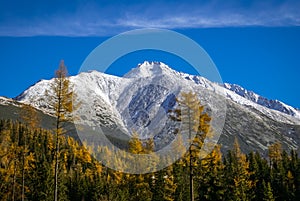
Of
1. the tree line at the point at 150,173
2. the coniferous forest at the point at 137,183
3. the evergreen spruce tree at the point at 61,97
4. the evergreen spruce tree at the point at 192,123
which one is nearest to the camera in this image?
the evergreen spruce tree at the point at 192,123

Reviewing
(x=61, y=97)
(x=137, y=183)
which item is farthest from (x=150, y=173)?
(x=61, y=97)

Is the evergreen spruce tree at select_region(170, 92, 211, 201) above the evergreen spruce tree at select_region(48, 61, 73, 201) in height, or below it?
below

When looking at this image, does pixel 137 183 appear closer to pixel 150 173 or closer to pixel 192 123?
pixel 150 173

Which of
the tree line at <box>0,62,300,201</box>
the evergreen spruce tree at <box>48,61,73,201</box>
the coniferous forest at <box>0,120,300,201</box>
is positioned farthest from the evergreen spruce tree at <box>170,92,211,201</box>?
the coniferous forest at <box>0,120,300,201</box>

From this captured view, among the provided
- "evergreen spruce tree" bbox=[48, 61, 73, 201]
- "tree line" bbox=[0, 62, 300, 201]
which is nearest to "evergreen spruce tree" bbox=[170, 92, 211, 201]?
"tree line" bbox=[0, 62, 300, 201]

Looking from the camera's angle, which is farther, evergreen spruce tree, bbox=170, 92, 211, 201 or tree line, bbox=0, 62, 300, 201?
tree line, bbox=0, 62, 300, 201

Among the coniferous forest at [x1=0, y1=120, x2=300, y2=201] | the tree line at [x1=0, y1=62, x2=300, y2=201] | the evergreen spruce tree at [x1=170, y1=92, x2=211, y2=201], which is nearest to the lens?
the evergreen spruce tree at [x1=170, y1=92, x2=211, y2=201]

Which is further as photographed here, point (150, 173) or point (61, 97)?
point (150, 173)

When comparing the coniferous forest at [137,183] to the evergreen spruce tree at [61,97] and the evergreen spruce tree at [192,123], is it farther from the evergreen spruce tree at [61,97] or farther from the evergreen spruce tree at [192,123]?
the evergreen spruce tree at [192,123]

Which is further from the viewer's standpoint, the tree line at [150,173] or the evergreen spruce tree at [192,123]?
the tree line at [150,173]

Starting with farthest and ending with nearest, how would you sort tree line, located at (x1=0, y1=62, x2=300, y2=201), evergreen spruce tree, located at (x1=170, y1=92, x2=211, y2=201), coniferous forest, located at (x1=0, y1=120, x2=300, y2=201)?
coniferous forest, located at (x1=0, y1=120, x2=300, y2=201)
tree line, located at (x1=0, y1=62, x2=300, y2=201)
evergreen spruce tree, located at (x1=170, y1=92, x2=211, y2=201)

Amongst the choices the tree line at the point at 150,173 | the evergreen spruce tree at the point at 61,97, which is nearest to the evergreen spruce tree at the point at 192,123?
the tree line at the point at 150,173

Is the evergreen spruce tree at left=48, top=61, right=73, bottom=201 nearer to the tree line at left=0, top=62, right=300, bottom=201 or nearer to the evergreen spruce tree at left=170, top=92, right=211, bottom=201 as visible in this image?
the tree line at left=0, top=62, right=300, bottom=201

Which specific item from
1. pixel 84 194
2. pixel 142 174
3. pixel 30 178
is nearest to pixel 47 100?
pixel 142 174
